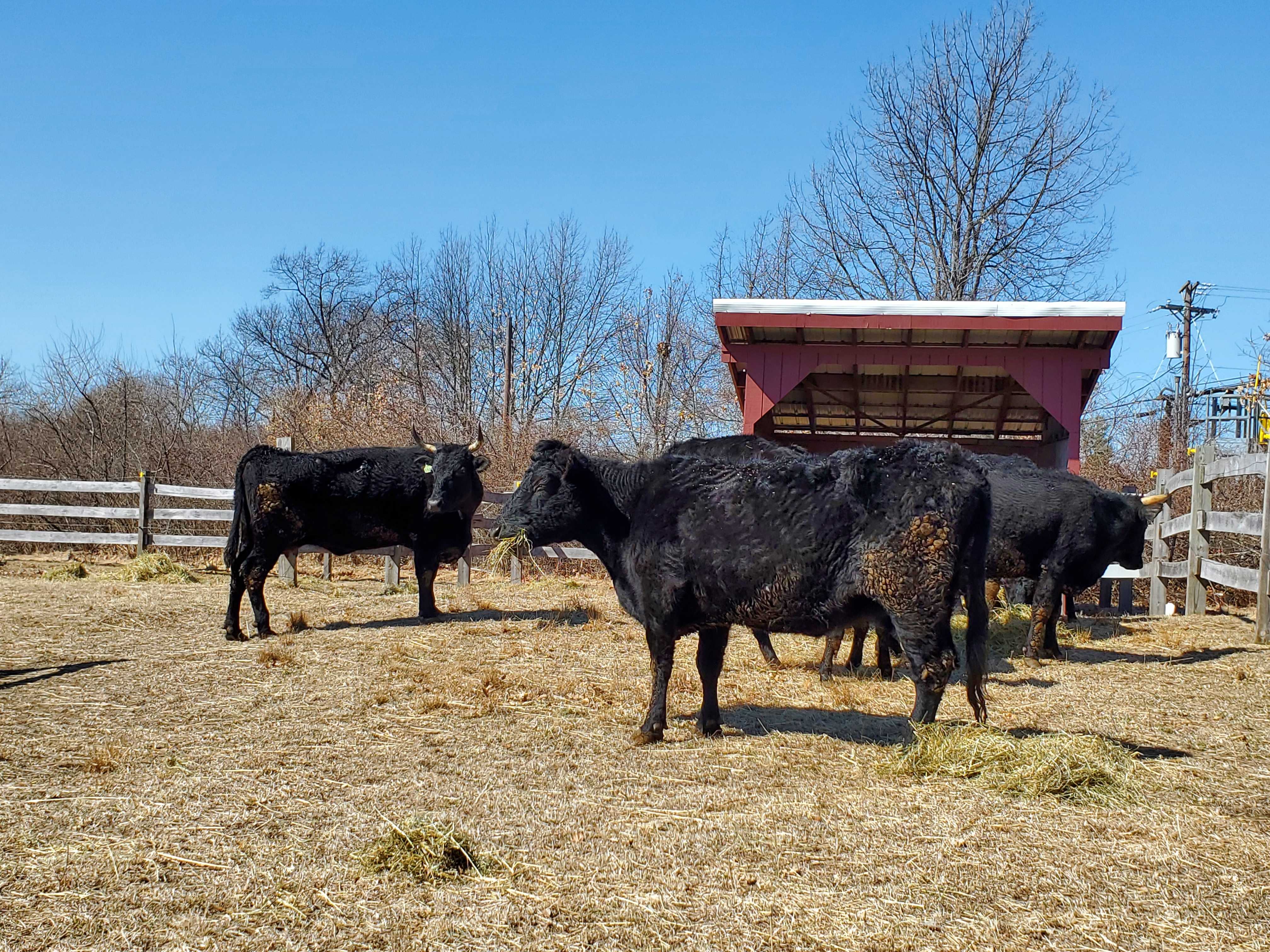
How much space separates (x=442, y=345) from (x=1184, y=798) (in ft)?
93.3

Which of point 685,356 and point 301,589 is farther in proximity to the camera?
point 685,356

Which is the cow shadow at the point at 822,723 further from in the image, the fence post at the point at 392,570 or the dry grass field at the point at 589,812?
the fence post at the point at 392,570

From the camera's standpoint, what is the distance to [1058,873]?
350 cm

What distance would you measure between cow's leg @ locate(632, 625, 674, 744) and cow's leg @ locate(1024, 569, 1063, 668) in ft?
14.6

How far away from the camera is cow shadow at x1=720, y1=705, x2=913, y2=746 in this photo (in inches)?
227

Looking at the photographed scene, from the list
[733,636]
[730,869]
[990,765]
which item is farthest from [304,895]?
[733,636]

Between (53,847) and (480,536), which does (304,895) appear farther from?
(480,536)

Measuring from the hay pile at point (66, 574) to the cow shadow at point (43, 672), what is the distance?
6.67 meters

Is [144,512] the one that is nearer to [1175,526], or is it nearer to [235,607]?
[235,607]

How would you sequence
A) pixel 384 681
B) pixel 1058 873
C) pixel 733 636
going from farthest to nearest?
pixel 733 636 → pixel 384 681 → pixel 1058 873

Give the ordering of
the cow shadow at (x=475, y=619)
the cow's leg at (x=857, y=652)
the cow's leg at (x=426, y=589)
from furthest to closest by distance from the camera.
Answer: the cow's leg at (x=426, y=589)
the cow shadow at (x=475, y=619)
the cow's leg at (x=857, y=652)

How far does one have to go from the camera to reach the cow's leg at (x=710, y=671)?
5797 mm

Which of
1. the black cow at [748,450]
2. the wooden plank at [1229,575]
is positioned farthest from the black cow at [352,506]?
the wooden plank at [1229,575]

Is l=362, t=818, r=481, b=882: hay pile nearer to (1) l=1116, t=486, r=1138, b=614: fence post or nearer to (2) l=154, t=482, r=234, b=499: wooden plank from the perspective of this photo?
(1) l=1116, t=486, r=1138, b=614: fence post
